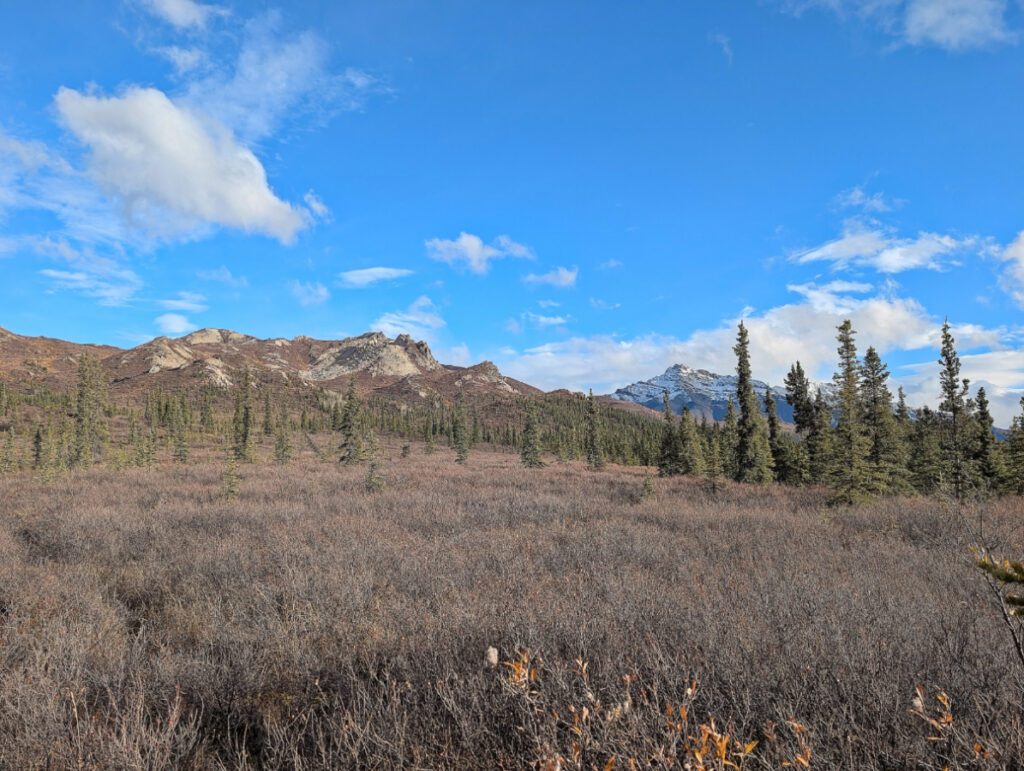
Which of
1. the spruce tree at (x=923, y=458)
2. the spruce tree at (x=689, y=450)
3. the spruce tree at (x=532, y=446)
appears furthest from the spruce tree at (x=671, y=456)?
the spruce tree at (x=923, y=458)

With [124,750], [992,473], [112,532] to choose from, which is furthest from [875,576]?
[992,473]

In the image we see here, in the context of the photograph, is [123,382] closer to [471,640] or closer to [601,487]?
[601,487]

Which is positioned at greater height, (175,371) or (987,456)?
(175,371)

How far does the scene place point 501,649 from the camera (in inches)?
151

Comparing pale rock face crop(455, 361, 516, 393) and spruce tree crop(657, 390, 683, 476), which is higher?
pale rock face crop(455, 361, 516, 393)

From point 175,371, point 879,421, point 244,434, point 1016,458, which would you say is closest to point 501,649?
point 879,421

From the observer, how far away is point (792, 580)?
19.0 ft

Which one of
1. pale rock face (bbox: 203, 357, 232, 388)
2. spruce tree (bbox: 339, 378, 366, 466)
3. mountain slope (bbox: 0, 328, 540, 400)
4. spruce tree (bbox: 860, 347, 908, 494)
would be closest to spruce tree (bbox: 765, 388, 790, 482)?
spruce tree (bbox: 860, 347, 908, 494)

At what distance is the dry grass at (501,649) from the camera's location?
104 inches

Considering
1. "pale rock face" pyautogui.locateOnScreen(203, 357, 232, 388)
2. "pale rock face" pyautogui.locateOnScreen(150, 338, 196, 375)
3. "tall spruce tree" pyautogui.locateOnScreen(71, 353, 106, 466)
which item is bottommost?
"tall spruce tree" pyautogui.locateOnScreen(71, 353, 106, 466)

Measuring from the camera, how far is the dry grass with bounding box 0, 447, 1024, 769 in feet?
8.64

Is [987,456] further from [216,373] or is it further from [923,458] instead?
[216,373]

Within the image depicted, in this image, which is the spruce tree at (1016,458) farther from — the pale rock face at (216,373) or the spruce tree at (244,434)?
the pale rock face at (216,373)

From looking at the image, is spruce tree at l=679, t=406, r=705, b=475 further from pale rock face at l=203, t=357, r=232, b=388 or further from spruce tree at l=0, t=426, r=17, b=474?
pale rock face at l=203, t=357, r=232, b=388
